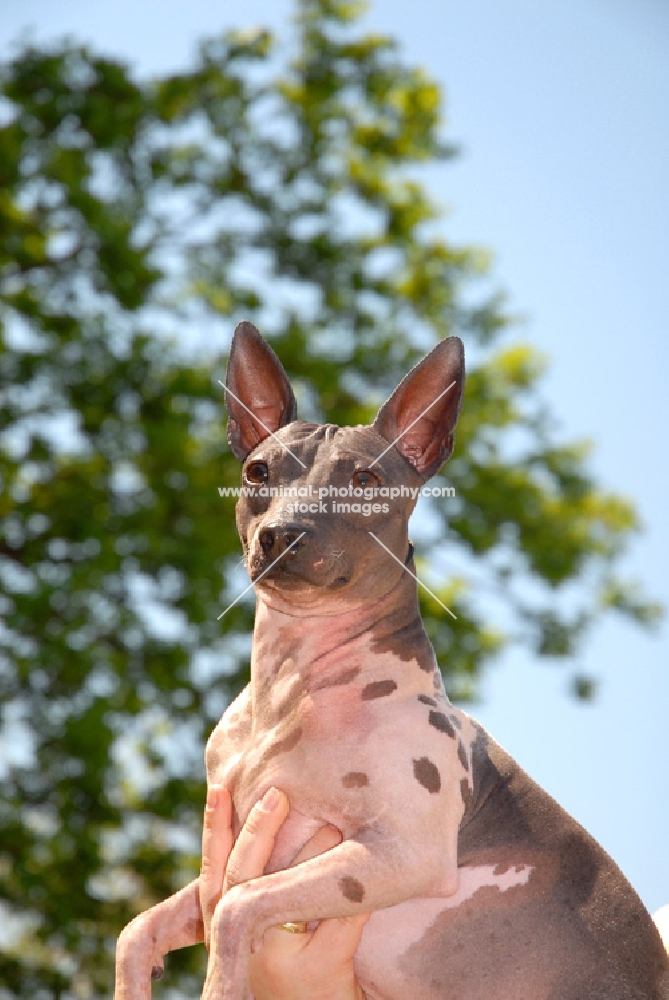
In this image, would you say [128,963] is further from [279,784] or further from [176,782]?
[176,782]

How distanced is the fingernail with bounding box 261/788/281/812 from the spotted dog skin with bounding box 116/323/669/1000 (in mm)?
41

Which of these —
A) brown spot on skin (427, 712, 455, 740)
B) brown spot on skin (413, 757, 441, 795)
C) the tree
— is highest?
brown spot on skin (427, 712, 455, 740)

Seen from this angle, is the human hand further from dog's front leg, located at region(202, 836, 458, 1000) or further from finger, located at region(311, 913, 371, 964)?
dog's front leg, located at region(202, 836, 458, 1000)

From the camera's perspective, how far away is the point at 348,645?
2.99 meters

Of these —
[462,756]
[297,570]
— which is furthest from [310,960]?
[297,570]

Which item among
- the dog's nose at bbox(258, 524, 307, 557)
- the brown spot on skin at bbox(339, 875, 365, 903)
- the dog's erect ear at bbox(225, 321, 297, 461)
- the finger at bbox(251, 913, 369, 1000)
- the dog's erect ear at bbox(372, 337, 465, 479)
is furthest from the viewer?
the dog's erect ear at bbox(225, 321, 297, 461)

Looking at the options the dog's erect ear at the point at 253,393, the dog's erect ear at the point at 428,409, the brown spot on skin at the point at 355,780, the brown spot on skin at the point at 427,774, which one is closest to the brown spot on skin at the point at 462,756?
the brown spot on skin at the point at 427,774

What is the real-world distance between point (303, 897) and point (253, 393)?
4.60ft

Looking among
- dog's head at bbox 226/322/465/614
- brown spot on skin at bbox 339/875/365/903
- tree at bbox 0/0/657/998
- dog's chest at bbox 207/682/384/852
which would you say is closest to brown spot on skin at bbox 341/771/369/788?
dog's chest at bbox 207/682/384/852

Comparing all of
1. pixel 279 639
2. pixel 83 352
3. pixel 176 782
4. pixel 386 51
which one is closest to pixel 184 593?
pixel 176 782

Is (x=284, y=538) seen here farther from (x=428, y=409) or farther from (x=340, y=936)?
(x=340, y=936)

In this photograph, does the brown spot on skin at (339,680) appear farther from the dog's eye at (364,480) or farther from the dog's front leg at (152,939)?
the dog's front leg at (152,939)

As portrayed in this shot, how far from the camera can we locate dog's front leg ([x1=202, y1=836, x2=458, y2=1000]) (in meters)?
2.58

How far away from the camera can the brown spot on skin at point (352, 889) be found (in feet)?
8.47
